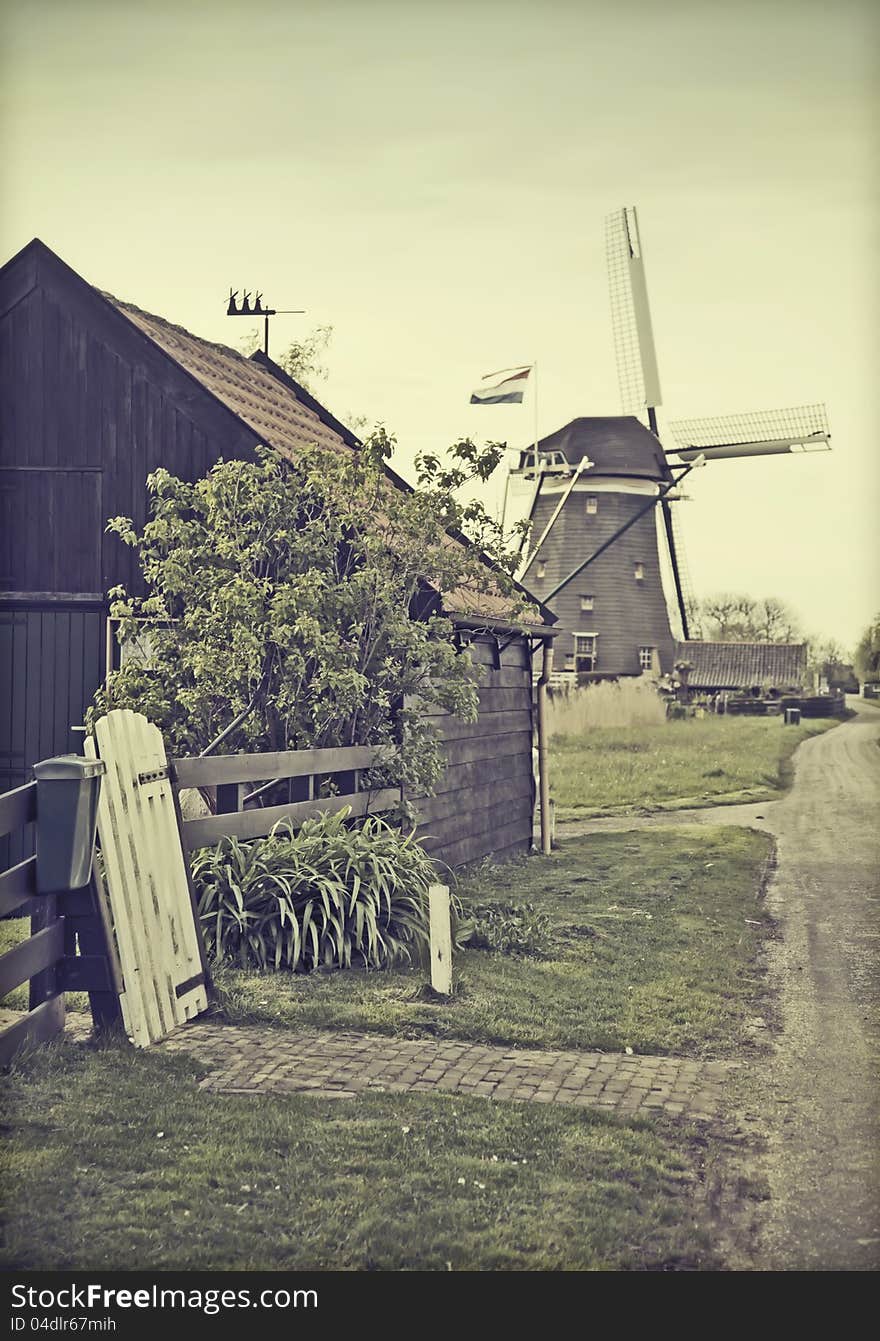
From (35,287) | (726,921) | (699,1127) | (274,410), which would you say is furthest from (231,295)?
(699,1127)

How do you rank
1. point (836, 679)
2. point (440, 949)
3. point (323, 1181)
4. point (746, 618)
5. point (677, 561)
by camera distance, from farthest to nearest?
1. point (746, 618)
2. point (836, 679)
3. point (677, 561)
4. point (440, 949)
5. point (323, 1181)

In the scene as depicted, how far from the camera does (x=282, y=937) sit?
23.8 ft

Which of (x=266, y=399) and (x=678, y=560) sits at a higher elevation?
(x=678, y=560)

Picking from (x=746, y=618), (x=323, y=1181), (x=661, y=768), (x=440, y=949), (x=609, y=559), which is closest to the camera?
(x=323, y=1181)

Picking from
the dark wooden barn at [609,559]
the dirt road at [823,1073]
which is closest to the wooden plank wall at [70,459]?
the dirt road at [823,1073]

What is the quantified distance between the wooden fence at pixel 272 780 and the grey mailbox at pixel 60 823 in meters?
1.34

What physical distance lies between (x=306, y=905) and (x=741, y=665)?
44.6 meters

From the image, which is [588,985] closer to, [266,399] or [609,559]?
[266,399]

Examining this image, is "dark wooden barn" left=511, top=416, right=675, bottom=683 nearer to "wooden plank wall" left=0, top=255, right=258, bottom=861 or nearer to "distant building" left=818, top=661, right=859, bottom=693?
"distant building" left=818, top=661, right=859, bottom=693

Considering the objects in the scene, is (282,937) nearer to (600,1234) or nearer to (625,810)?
(600,1234)

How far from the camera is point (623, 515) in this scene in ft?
131

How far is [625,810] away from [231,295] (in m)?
9.65

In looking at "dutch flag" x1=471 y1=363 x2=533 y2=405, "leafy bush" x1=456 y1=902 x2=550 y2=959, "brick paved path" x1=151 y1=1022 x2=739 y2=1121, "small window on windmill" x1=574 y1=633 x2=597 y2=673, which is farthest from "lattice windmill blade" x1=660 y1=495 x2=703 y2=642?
"brick paved path" x1=151 y1=1022 x2=739 y2=1121

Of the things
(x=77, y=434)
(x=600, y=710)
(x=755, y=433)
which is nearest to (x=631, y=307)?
(x=755, y=433)
